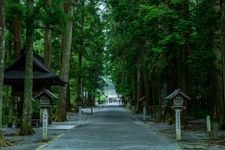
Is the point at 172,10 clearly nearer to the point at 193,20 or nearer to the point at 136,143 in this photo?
the point at 193,20

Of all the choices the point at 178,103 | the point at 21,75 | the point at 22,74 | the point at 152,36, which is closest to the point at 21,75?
the point at 21,75

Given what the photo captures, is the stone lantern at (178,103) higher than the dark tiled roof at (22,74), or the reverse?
the dark tiled roof at (22,74)

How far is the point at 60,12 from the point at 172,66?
1347 centimetres

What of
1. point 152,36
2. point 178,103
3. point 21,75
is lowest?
point 178,103

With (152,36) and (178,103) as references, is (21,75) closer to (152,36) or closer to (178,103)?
(152,36)

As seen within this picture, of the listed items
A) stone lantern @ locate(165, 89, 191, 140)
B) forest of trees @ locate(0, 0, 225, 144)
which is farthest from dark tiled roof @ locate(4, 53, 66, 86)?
stone lantern @ locate(165, 89, 191, 140)

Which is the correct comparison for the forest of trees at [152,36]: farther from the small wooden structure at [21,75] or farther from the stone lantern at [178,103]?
the stone lantern at [178,103]

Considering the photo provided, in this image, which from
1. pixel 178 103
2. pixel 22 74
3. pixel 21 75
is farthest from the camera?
pixel 22 74

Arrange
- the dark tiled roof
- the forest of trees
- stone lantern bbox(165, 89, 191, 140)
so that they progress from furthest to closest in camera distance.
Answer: the dark tiled roof → the forest of trees → stone lantern bbox(165, 89, 191, 140)

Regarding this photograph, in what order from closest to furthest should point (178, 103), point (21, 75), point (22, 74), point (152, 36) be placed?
point (178, 103)
point (21, 75)
point (22, 74)
point (152, 36)

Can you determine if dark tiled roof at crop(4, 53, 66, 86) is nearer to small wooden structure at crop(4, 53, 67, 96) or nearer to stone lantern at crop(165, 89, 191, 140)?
small wooden structure at crop(4, 53, 67, 96)

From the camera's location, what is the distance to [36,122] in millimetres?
30125

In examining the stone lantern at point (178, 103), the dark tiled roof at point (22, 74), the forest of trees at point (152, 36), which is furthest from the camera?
the dark tiled roof at point (22, 74)

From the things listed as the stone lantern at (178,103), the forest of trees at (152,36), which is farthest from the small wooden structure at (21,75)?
the stone lantern at (178,103)
